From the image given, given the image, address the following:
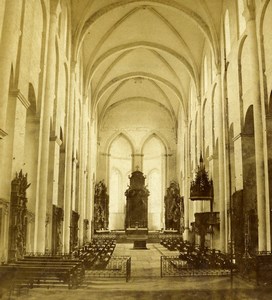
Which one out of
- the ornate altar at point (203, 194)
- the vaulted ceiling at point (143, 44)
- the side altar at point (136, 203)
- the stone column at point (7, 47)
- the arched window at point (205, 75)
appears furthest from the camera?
the side altar at point (136, 203)

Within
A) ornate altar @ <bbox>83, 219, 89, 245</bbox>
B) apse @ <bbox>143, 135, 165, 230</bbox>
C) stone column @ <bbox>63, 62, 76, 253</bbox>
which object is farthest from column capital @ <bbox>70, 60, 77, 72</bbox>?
apse @ <bbox>143, 135, 165, 230</bbox>

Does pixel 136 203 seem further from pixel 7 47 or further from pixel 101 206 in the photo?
pixel 7 47

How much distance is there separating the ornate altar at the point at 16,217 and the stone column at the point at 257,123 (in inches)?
318

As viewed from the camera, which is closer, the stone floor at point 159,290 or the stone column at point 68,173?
the stone floor at point 159,290

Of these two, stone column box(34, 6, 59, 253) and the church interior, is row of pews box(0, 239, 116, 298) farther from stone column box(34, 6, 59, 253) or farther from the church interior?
stone column box(34, 6, 59, 253)

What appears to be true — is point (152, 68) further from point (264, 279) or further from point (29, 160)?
point (264, 279)

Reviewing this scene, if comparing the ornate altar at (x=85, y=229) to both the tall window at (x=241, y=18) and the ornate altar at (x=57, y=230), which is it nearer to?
the ornate altar at (x=57, y=230)

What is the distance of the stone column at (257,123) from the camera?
47.9 feet

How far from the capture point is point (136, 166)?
4019cm

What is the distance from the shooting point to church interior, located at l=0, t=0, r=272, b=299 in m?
11.9

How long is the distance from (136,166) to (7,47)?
29.6 m

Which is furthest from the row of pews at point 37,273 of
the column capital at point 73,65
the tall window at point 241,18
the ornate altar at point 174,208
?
the ornate altar at point 174,208

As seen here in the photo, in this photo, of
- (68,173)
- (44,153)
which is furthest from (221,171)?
(44,153)

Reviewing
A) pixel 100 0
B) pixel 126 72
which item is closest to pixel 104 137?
pixel 126 72
